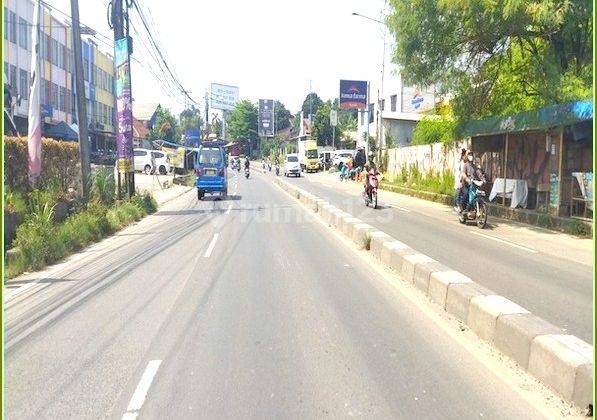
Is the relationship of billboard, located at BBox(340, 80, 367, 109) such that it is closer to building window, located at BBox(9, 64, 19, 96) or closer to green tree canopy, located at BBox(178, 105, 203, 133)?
building window, located at BBox(9, 64, 19, 96)

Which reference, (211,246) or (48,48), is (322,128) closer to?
(48,48)

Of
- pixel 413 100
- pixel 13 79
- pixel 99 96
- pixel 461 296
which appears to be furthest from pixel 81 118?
pixel 99 96

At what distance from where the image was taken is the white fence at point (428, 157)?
2514 centimetres

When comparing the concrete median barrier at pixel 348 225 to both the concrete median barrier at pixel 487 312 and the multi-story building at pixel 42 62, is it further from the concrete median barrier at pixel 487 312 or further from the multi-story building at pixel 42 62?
the multi-story building at pixel 42 62

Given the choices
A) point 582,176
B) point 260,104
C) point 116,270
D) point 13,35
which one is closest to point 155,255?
point 116,270

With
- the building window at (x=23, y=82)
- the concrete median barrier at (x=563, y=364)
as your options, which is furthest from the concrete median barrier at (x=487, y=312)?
the building window at (x=23, y=82)

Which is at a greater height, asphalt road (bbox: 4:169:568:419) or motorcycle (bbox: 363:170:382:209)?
motorcycle (bbox: 363:170:382:209)

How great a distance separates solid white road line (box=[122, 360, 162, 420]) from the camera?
417 centimetres

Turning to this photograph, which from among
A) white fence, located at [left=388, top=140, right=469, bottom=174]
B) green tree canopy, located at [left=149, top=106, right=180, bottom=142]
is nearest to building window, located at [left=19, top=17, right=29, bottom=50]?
white fence, located at [left=388, top=140, right=469, bottom=174]

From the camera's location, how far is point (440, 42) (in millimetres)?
17281

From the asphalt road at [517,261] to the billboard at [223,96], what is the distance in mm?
66643

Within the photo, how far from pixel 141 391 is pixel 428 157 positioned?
2608 centimetres

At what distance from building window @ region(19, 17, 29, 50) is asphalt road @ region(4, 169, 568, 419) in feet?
106

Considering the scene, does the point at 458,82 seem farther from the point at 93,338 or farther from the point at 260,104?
the point at 260,104
